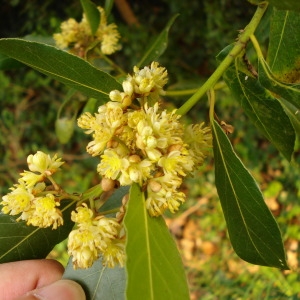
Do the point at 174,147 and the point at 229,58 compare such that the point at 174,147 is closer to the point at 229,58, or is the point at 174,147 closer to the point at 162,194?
the point at 162,194

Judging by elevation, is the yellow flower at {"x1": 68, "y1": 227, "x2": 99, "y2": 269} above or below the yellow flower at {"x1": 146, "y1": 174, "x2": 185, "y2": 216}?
below

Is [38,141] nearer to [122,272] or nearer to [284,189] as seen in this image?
[284,189]

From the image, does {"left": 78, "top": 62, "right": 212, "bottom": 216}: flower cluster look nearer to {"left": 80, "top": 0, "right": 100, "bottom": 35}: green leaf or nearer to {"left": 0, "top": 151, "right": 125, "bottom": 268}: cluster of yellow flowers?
{"left": 0, "top": 151, "right": 125, "bottom": 268}: cluster of yellow flowers

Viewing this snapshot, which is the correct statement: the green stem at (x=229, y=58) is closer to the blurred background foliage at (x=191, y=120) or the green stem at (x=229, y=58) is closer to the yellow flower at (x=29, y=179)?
the yellow flower at (x=29, y=179)

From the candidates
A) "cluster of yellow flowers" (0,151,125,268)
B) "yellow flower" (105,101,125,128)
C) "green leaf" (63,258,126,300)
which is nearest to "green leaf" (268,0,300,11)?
"yellow flower" (105,101,125,128)

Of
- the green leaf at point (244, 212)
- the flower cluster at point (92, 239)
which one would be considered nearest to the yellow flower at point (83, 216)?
the flower cluster at point (92, 239)

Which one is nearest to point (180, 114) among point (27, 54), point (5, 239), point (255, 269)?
point (27, 54)

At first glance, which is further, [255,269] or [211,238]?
[211,238]
